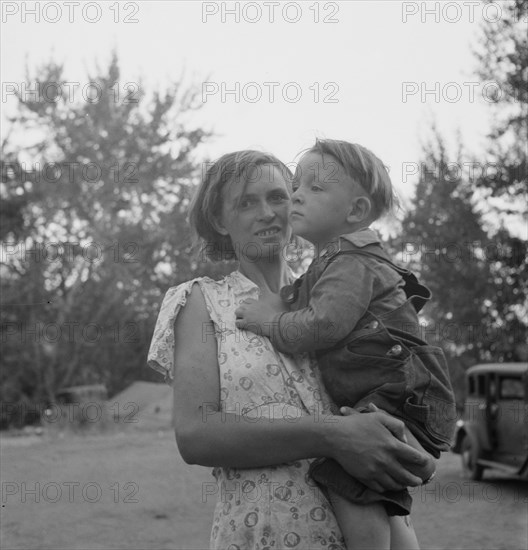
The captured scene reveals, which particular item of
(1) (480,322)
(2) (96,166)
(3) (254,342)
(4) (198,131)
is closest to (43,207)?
(2) (96,166)

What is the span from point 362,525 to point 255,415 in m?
0.36

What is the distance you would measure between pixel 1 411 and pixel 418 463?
24431 millimetres

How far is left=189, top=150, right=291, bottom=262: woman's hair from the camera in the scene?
95.7 inches

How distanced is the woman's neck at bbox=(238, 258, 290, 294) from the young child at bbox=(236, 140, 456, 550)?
0.42ft

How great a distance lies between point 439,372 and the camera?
88.8 inches

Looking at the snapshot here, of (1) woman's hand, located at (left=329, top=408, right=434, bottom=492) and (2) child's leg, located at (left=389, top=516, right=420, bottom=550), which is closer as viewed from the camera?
(1) woman's hand, located at (left=329, top=408, right=434, bottom=492)

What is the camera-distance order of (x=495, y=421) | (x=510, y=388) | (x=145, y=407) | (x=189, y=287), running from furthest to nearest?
(x=145, y=407) → (x=510, y=388) → (x=495, y=421) → (x=189, y=287)

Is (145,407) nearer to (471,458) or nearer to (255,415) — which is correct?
(471,458)

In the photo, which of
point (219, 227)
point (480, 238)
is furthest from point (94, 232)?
point (219, 227)

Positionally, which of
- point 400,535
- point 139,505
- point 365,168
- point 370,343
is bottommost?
point 139,505

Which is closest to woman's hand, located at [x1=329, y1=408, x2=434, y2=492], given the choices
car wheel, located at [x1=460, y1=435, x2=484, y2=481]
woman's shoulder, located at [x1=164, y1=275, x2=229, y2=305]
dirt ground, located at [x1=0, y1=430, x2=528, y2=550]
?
woman's shoulder, located at [x1=164, y1=275, x2=229, y2=305]

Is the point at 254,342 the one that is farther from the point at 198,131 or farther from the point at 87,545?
the point at 198,131

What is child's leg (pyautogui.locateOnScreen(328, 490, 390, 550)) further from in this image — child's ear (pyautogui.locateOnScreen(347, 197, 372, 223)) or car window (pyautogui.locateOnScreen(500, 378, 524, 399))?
car window (pyautogui.locateOnScreen(500, 378, 524, 399))

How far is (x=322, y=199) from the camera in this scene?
2352mm
